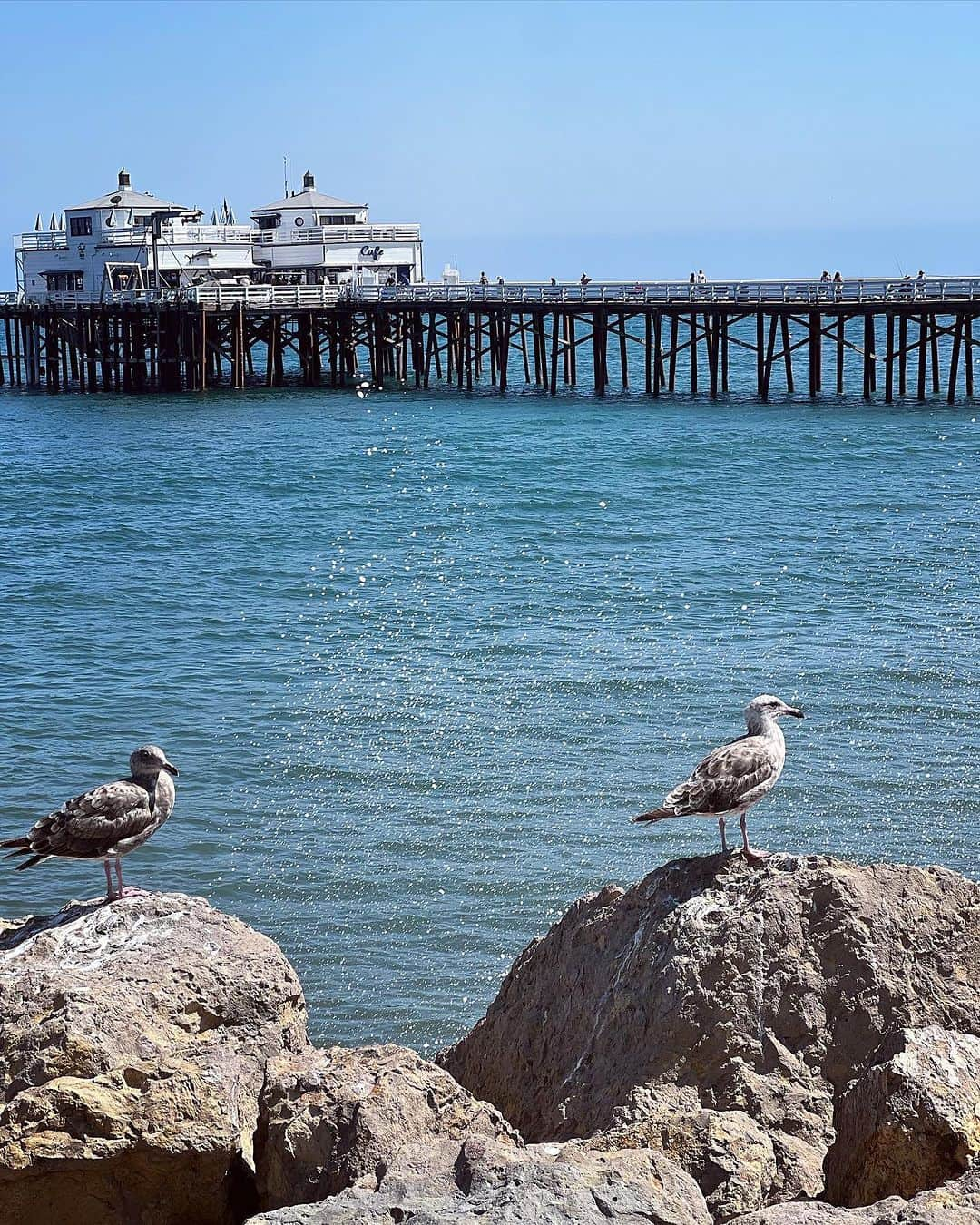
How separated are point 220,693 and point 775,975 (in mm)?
13065

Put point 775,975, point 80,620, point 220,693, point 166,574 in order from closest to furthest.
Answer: point 775,975, point 220,693, point 80,620, point 166,574

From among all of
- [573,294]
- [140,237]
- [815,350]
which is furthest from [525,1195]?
[140,237]

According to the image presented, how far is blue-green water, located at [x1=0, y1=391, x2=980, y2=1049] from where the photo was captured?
1316cm

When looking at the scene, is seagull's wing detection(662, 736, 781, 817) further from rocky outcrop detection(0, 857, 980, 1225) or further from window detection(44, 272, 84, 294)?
window detection(44, 272, 84, 294)

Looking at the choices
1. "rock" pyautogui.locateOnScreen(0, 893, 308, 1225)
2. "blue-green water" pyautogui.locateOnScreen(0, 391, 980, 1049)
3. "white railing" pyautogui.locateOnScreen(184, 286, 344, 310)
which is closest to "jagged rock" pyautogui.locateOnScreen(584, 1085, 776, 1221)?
"rock" pyautogui.locateOnScreen(0, 893, 308, 1225)

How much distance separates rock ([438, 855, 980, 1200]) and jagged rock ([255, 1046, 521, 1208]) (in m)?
0.58

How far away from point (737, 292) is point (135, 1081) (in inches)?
1690

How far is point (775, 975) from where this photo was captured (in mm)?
6289

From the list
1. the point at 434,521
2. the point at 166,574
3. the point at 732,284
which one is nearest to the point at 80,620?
the point at 166,574

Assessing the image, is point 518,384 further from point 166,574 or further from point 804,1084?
point 804,1084

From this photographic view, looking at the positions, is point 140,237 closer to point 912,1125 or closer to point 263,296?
point 263,296

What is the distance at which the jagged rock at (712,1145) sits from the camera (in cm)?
528

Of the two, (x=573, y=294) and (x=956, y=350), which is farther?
(x=573, y=294)

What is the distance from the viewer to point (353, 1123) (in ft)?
18.5
